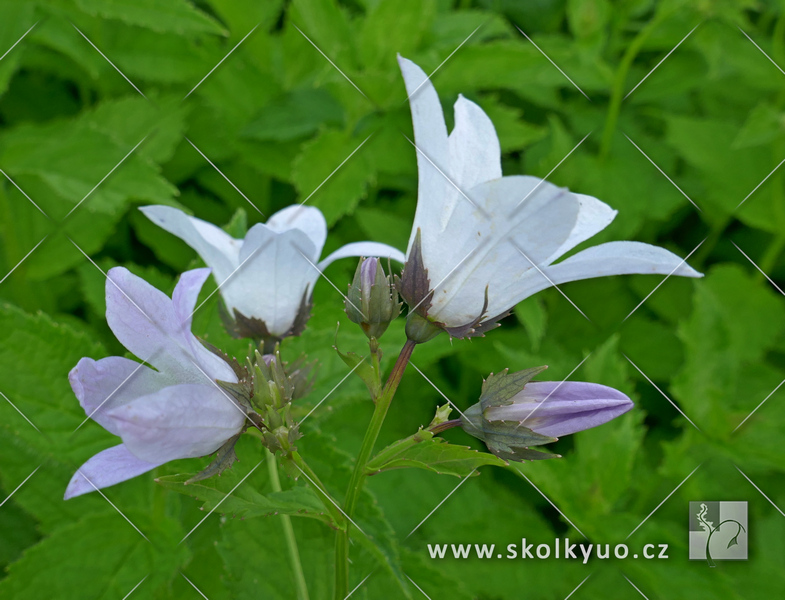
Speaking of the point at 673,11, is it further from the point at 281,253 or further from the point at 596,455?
the point at 281,253

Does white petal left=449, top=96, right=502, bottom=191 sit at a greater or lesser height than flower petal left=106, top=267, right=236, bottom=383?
greater

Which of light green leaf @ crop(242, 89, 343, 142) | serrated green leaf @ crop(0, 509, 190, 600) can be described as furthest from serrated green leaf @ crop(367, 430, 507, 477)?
light green leaf @ crop(242, 89, 343, 142)

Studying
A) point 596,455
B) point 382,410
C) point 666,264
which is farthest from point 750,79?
point 382,410

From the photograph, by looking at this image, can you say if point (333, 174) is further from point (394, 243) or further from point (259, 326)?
point (259, 326)

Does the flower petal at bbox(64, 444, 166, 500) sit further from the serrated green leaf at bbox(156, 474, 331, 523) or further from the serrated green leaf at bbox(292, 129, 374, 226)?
the serrated green leaf at bbox(292, 129, 374, 226)

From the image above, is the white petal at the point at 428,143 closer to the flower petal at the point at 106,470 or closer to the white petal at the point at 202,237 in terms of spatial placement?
the white petal at the point at 202,237

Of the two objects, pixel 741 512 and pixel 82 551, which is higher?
pixel 741 512
